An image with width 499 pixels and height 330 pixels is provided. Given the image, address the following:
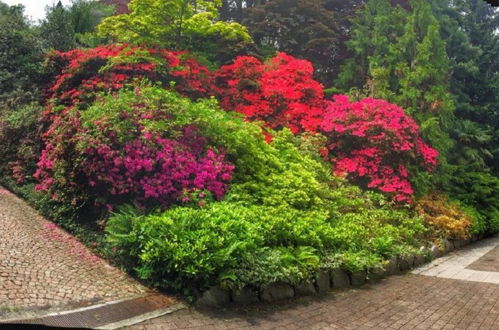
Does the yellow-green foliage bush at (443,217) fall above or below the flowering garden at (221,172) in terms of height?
below

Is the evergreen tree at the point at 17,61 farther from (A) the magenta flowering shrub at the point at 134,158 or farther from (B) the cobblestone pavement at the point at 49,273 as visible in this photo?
(B) the cobblestone pavement at the point at 49,273

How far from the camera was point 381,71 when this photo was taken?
13.5m

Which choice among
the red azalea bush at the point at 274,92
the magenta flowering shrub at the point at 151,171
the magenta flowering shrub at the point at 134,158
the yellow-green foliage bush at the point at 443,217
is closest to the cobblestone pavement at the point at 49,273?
the magenta flowering shrub at the point at 134,158

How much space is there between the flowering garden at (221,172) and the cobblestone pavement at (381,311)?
0.41 metres

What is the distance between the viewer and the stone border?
4.89 meters

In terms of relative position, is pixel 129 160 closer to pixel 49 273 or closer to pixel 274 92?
pixel 49 273

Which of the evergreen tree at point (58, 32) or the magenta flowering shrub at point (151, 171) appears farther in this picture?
the evergreen tree at point (58, 32)

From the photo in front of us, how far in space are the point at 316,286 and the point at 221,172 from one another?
2.67 metres

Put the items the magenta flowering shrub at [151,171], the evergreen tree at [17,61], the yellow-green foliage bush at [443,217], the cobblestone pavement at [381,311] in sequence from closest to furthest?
the cobblestone pavement at [381,311]
the magenta flowering shrub at [151,171]
the yellow-green foliage bush at [443,217]
the evergreen tree at [17,61]

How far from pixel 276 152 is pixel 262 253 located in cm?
379

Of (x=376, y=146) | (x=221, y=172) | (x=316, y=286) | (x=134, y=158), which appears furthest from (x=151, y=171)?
(x=376, y=146)

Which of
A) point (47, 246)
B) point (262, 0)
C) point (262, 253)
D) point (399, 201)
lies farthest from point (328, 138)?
point (262, 0)

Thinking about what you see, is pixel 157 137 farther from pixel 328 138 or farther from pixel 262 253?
pixel 328 138

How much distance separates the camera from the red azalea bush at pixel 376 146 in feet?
34.4
